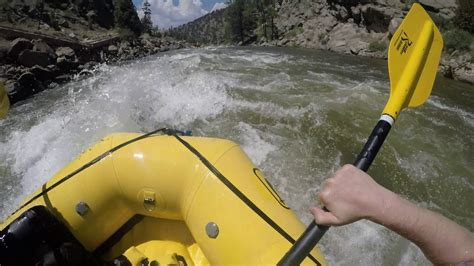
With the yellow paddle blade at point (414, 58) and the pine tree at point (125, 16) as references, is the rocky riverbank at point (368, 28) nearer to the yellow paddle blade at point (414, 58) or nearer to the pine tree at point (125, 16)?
the yellow paddle blade at point (414, 58)

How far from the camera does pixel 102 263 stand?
7.18ft

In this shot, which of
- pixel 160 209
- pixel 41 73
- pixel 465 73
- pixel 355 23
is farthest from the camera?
pixel 355 23

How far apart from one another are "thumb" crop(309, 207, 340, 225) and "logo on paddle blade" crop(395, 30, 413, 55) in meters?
1.20

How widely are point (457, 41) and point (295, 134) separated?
37.8 ft

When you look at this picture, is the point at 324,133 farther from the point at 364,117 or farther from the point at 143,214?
the point at 143,214

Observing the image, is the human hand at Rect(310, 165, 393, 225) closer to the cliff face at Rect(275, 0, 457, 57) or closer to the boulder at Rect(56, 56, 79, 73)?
the boulder at Rect(56, 56, 79, 73)

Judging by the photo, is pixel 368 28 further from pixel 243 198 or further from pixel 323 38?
pixel 243 198

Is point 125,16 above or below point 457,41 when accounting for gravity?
below

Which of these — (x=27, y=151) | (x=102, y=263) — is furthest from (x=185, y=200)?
(x=27, y=151)

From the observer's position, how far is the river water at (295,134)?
3.68 m

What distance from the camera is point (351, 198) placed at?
1.02 m

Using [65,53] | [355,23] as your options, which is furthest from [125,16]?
[65,53]

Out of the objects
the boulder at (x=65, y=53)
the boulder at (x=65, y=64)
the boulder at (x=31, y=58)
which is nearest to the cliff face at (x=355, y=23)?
the boulder at (x=65, y=64)

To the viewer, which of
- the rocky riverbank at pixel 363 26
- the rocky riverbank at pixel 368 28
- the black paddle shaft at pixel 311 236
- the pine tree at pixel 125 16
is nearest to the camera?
the black paddle shaft at pixel 311 236
